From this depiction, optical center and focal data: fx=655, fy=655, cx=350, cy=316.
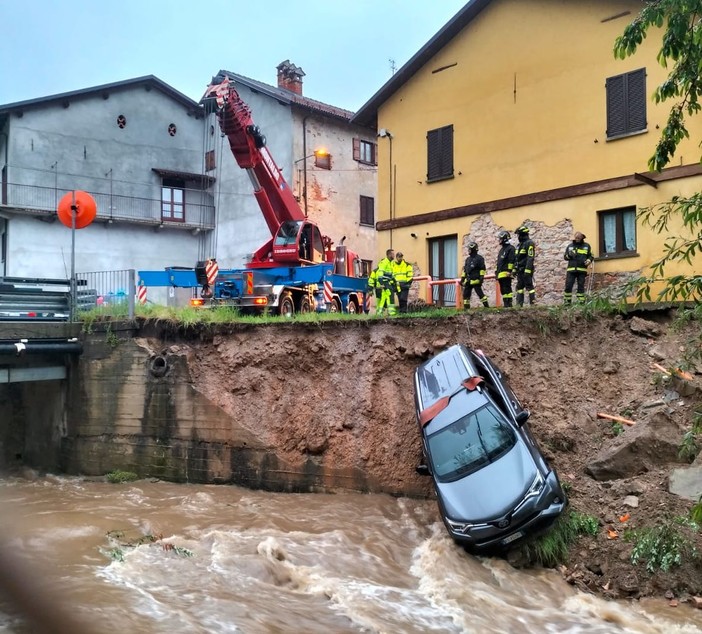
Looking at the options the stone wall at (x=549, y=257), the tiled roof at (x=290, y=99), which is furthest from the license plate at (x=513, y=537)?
the tiled roof at (x=290, y=99)

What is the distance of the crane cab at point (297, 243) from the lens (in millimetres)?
17266

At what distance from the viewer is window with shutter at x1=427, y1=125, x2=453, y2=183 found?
1878 cm

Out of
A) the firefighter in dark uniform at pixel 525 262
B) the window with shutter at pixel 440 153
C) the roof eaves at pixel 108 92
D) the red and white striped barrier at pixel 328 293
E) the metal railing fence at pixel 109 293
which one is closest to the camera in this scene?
the firefighter in dark uniform at pixel 525 262

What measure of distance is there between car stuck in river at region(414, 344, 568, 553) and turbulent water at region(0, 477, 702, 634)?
71cm

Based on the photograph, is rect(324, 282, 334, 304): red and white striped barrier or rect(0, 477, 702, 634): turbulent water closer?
rect(0, 477, 702, 634): turbulent water

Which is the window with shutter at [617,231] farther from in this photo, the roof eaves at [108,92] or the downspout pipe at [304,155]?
the roof eaves at [108,92]

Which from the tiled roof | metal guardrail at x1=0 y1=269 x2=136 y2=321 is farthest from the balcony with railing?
metal guardrail at x1=0 y1=269 x2=136 y2=321

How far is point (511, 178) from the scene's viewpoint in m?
17.4

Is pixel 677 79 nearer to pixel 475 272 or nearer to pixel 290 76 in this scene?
pixel 475 272

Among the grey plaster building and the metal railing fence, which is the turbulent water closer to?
the metal railing fence

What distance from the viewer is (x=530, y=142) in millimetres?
17031

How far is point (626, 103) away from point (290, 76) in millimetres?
20050

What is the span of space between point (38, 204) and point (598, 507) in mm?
26158

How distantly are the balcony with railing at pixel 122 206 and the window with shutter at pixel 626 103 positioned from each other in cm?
2073
